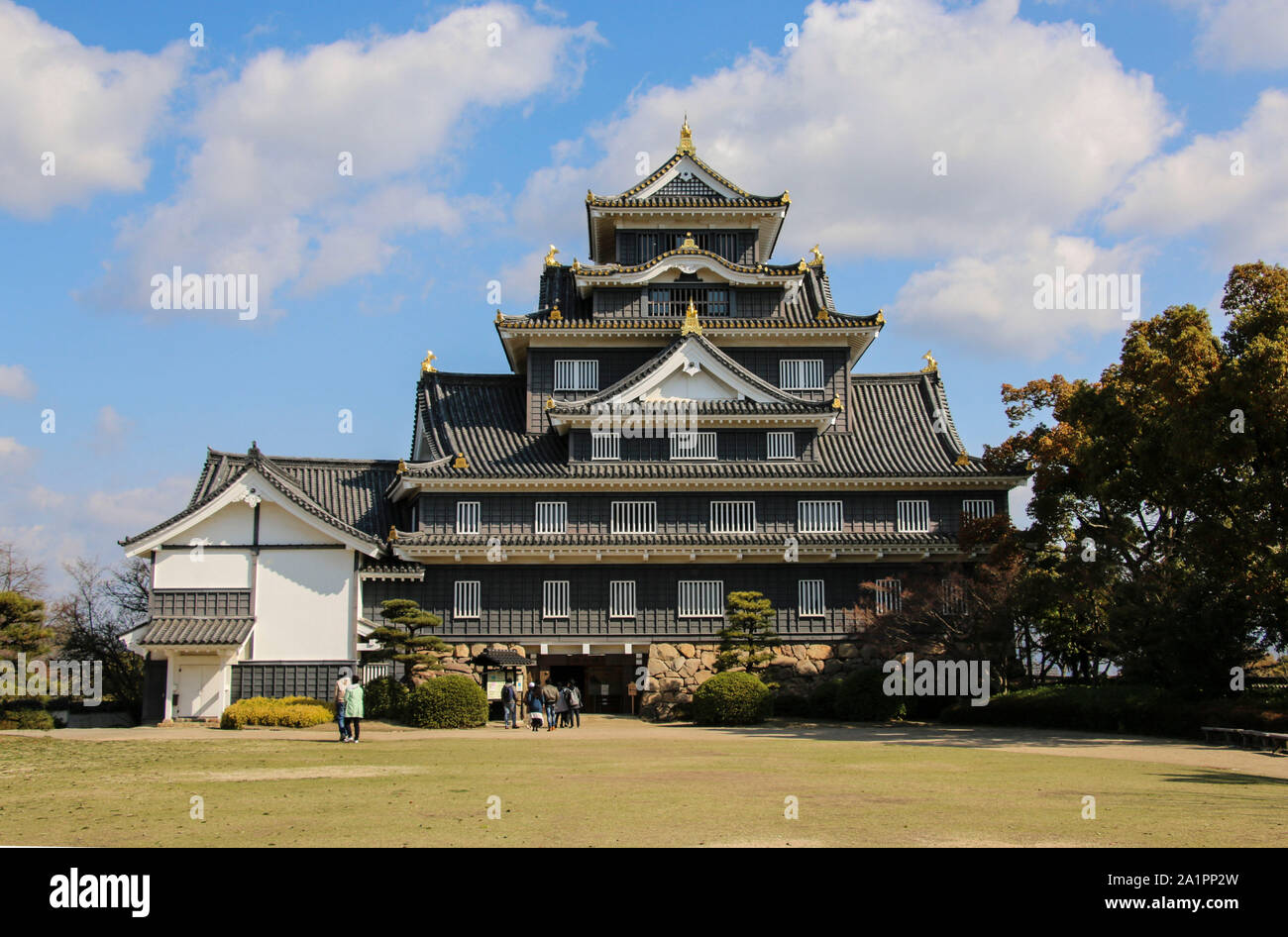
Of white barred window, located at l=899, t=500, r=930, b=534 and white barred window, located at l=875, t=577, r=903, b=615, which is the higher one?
white barred window, located at l=899, t=500, r=930, b=534

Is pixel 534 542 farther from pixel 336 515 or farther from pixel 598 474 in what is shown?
pixel 336 515

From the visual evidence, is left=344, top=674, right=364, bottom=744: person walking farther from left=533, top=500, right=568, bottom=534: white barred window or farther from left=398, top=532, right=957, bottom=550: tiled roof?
left=533, top=500, right=568, bottom=534: white barred window

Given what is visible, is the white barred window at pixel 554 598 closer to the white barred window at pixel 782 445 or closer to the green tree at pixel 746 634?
the green tree at pixel 746 634

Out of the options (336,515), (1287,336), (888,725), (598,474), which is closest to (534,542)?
(598,474)

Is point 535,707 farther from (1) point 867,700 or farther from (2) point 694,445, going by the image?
(2) point 694,445

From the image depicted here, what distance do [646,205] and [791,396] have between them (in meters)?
10.1

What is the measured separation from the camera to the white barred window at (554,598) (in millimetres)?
40562

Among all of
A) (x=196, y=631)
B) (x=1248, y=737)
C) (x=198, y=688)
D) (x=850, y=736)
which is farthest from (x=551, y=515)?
(x=1248, y=737)

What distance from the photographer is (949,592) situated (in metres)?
37.1

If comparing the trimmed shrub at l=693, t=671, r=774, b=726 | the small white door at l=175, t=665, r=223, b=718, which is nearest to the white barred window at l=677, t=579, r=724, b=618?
the trimmed shrub at l=693, t=671, r=774, b=726

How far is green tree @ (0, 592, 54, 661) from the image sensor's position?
105ft

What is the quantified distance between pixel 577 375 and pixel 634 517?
6.34 meters

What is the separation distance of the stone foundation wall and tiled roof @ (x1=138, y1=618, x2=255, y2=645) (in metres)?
13.4

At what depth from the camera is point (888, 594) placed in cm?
3994
